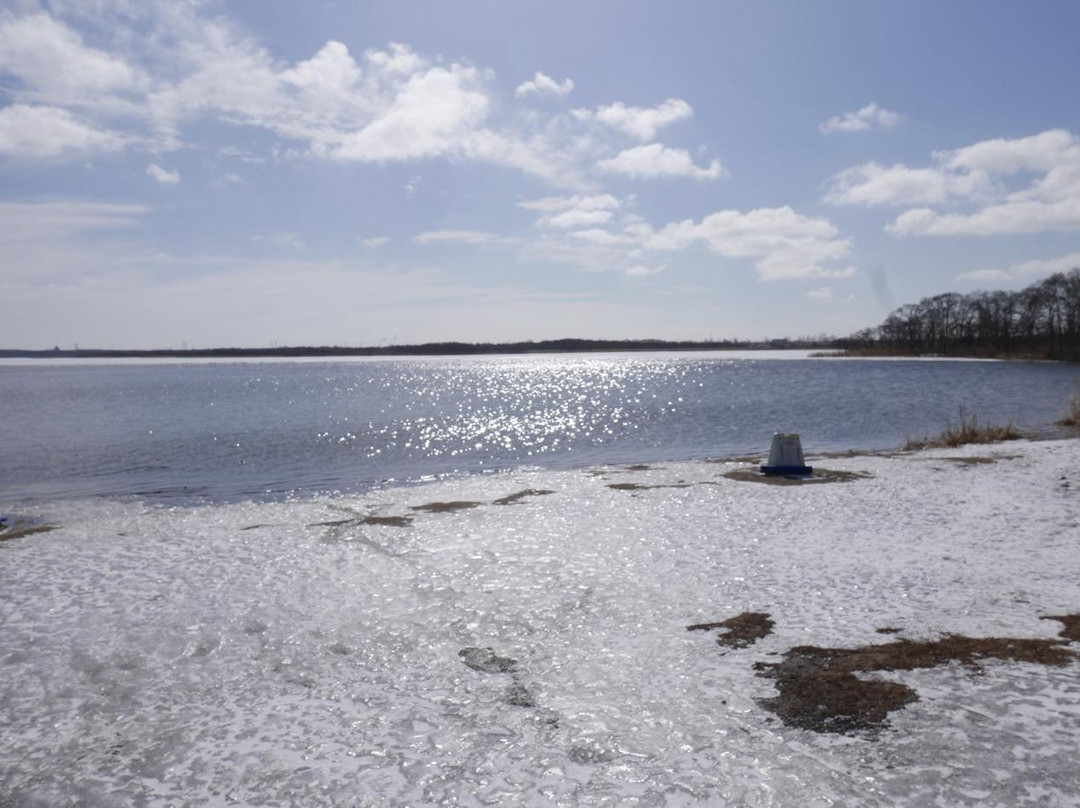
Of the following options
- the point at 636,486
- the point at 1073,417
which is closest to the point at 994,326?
the point at 1073,417

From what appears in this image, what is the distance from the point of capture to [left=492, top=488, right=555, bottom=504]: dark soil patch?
48.3 feet

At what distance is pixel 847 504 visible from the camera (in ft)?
43.1

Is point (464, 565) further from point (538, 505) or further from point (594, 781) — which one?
point (594, 781)

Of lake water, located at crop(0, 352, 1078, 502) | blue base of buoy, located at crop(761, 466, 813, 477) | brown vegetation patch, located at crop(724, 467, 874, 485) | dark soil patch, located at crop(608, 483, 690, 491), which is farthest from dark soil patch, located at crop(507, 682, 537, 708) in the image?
lake water, located at crop(0, 352, 1078, 502)

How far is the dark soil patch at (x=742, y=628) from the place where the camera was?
7.12 m

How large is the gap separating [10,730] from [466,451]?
1988cm

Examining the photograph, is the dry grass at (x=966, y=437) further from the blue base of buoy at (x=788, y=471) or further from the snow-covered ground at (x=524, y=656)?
the snow-covered ground at (x=524, y=656)

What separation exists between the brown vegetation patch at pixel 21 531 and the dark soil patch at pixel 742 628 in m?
10.4

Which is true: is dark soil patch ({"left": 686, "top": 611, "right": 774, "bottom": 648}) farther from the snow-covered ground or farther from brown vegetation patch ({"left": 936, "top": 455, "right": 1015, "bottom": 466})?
brown vegetation patch ({"left": 936, "top": 455, "right": 1015, "bottom": 466})

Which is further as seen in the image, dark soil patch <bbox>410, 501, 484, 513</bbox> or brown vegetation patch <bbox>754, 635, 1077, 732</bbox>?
dark soil patch <bbox>410, 501, 484, 513</bbox>

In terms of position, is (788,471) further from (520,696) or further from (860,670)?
(520,696)

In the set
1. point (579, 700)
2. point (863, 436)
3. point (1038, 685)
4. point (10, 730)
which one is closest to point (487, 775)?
point (579, 700)

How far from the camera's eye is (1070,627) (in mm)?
7090

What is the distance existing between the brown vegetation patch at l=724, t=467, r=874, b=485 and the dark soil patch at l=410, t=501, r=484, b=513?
16.8 ft
